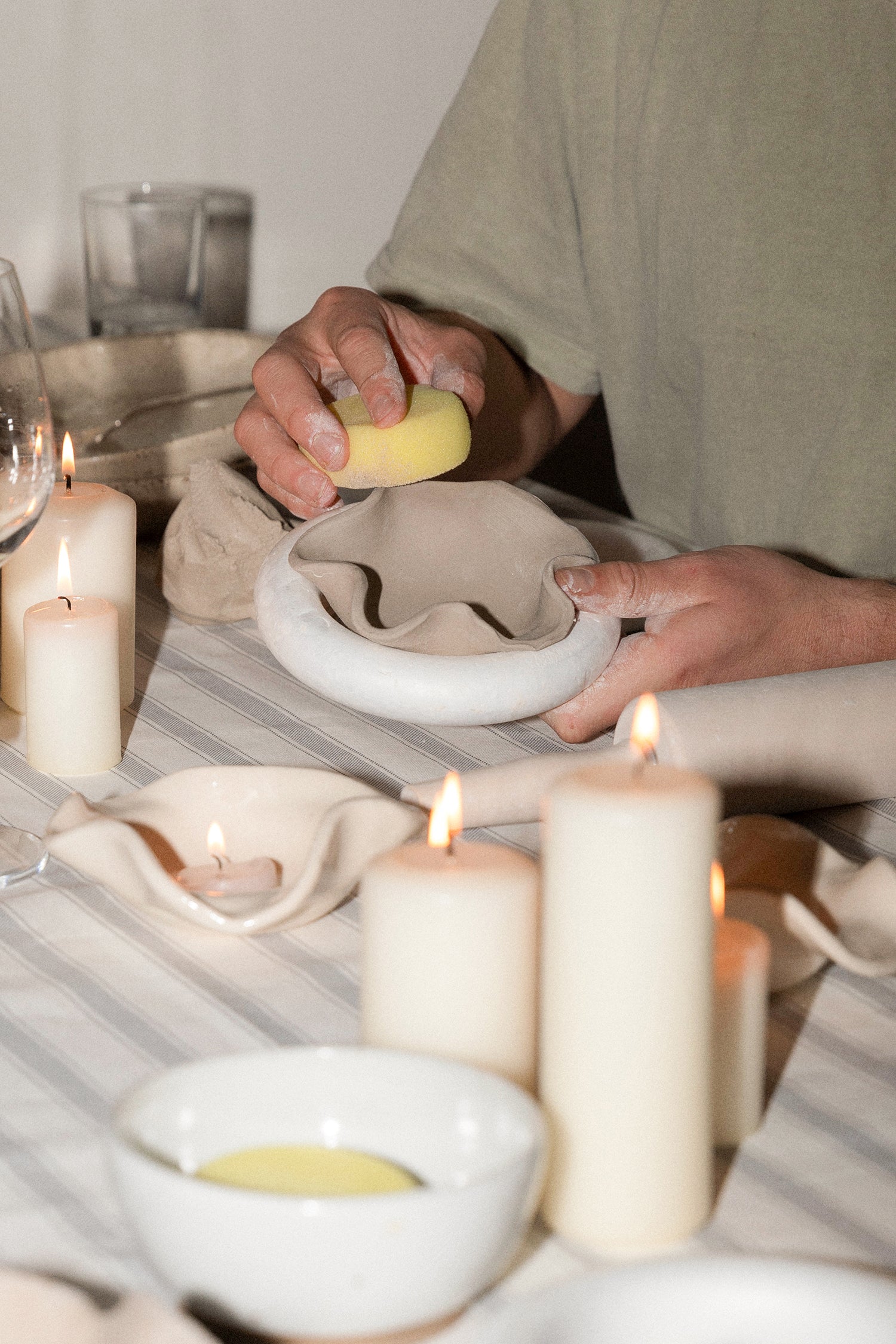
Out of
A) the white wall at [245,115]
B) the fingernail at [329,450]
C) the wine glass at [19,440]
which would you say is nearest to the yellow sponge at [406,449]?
the fingernail at [329,450]

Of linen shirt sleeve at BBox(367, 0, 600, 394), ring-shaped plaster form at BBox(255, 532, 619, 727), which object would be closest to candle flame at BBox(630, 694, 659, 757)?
ring-shaped plaster form at BBox(255, 532, 619, 727)

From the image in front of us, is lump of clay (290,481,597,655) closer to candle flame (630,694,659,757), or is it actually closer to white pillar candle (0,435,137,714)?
white pillar candle (0,435,137,714)

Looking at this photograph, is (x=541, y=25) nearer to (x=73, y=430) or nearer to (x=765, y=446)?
(x=765, y=446)

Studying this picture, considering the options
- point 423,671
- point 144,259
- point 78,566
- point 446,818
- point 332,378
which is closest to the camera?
point 446,818

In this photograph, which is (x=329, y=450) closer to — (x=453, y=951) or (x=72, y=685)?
(x=72, y=685)

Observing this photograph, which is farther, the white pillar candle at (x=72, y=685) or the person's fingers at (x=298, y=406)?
the person's fingers at (x=298, y=406)

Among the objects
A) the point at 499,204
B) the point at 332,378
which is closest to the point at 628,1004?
the point at 332,378

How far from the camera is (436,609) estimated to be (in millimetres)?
805

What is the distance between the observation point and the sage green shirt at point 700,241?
1.21 metres

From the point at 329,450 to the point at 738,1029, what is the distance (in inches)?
20.6

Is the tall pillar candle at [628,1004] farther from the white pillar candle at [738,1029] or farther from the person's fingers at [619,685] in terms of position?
the person's fingers at [619,685]

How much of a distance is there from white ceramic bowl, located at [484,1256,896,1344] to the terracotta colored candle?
49 millimetres

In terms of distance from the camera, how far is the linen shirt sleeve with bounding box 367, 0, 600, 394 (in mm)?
1417

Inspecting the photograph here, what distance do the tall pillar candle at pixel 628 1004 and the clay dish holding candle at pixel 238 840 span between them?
0.19m
